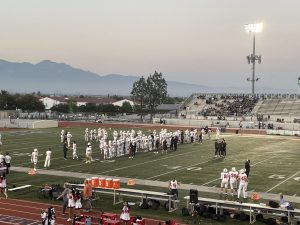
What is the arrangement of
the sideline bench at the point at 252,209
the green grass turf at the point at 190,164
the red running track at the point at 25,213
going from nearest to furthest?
the sideline bench at the point at 252,209
the red running track at the point at 25,213
the green grass turf at the point at 190,164

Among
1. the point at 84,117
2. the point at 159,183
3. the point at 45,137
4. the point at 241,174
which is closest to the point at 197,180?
the point at 159,183

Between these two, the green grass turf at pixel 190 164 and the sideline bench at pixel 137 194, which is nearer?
the sideline bench at pixel 137 194

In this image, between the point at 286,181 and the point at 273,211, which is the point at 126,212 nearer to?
the point at 273,211

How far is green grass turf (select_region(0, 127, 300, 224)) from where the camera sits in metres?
23.3

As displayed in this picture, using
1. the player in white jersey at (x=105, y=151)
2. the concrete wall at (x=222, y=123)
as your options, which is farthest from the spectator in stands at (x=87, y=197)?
the concrete wall at (x=222, y=123)

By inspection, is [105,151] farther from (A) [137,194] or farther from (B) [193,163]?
(A) [137,194]

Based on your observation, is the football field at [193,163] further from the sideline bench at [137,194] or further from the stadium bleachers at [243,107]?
the stadium bleachers at [243,107]

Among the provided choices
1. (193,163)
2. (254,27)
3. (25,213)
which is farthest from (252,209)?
(254,27)

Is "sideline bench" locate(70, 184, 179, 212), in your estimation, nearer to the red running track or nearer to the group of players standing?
the red running track

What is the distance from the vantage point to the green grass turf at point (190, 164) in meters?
23.3

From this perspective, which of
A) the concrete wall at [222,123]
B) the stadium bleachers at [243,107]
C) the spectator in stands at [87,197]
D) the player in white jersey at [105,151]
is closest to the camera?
the spectator in stands at [87,197]

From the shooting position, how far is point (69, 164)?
92.5 feet

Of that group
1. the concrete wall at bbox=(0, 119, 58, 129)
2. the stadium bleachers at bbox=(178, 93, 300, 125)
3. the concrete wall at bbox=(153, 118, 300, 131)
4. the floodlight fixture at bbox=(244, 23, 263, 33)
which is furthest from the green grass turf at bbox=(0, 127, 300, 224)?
the floodlight fixture at bbox=(244, 23, 263, 33)

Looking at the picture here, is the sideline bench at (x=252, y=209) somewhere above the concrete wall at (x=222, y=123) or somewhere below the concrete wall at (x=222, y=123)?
below
